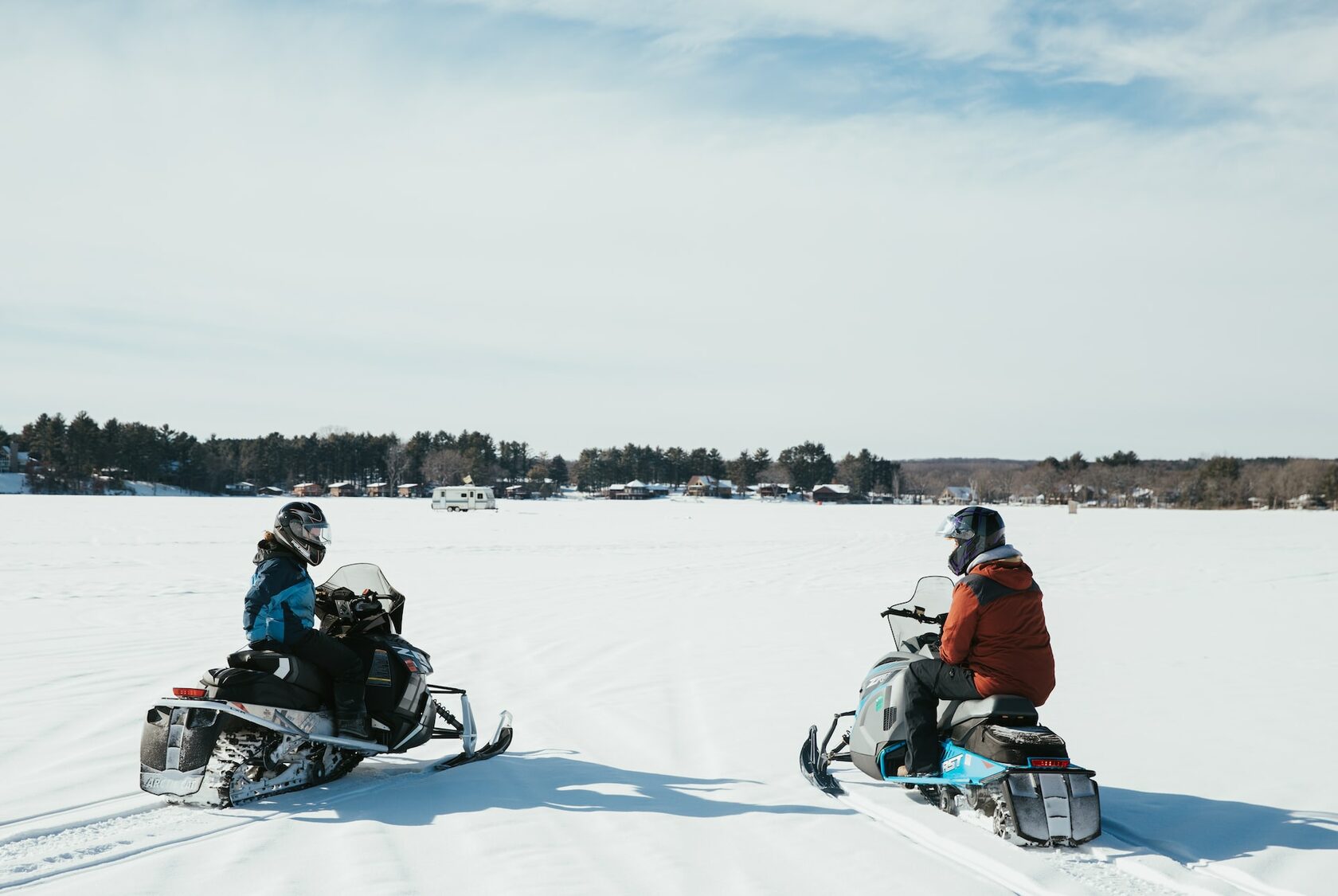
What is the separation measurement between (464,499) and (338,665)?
57.7m

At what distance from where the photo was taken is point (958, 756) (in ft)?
16.1

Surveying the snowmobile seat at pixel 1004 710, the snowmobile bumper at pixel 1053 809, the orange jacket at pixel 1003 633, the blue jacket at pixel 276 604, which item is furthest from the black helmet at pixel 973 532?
the blue jacket at pixel 276 604

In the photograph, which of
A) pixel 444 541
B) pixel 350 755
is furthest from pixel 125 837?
pixel 444 541

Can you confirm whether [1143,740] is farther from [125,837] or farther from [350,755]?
[125,837]

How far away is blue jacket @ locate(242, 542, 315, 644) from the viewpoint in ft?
16.8

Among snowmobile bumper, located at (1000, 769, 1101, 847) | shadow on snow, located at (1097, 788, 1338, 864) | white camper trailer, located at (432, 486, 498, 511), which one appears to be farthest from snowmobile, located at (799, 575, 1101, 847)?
white camper trailer, located at (432, 486, 498, 511)

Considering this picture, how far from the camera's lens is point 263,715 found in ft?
16.3

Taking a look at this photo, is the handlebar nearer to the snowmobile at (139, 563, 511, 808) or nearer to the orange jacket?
the orange jacket

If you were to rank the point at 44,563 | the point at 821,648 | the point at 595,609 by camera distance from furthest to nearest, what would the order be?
the point at 44,563, the point at 595,609, the point at 821,648

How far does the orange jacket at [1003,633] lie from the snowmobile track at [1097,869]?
2.34ft

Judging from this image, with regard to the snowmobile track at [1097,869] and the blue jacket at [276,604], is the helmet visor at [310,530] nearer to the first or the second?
the blue jacket at [276,604]

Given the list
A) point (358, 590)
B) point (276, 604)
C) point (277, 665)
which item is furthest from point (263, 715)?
point (358, 590)

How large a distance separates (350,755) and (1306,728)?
6889mm

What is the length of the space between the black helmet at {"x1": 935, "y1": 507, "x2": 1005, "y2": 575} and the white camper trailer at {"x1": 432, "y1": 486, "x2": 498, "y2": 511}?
186ft
